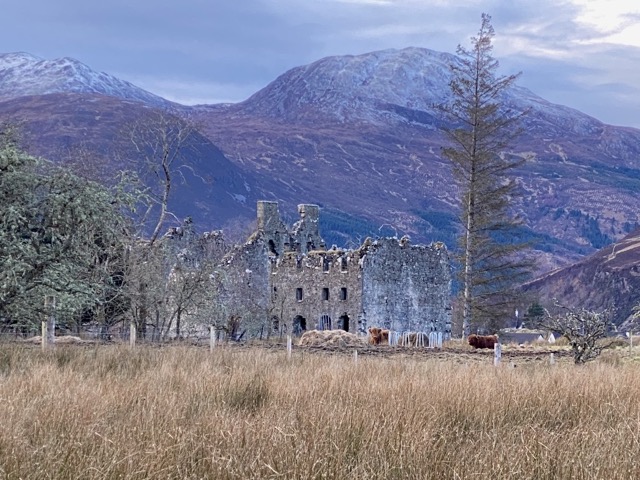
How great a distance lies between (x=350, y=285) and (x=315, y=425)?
114 ft

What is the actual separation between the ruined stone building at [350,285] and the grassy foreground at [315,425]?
29.9 m

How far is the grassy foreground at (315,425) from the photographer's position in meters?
6.89

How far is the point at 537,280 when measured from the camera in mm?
131375

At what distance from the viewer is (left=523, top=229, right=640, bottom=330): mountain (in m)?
103

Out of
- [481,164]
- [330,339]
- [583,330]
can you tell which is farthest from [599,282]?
[583,330]

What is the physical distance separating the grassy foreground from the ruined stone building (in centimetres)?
2993

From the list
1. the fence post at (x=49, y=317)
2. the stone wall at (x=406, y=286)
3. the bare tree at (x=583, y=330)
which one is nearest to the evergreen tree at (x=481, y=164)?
the stone wall at (x=406, y=286)

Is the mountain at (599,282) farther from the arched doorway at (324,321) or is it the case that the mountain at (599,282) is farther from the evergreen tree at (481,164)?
the arched doorway at (324,321)

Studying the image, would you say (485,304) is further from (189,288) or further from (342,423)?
(342,423)

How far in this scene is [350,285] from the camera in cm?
4288

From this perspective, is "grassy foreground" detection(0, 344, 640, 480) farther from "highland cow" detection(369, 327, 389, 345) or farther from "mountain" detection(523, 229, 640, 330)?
"mountain" detection(523, 229, 640, 330)

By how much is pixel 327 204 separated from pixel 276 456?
190544 millimetres

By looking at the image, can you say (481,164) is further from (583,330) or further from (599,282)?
(599,282)

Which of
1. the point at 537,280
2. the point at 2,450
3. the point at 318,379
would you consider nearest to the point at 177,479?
the point at 2,450
